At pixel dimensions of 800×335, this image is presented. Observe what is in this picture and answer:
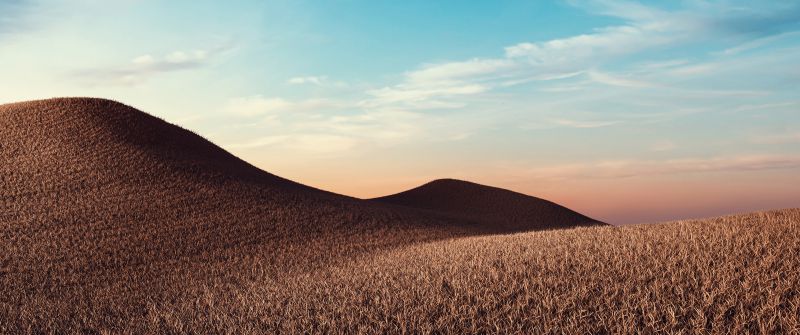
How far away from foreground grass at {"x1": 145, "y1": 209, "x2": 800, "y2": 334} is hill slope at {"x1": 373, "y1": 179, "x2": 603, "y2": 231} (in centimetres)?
2253

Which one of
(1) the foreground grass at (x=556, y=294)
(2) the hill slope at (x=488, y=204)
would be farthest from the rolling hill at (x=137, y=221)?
(1) the foreground grass at (x=556, y=294)

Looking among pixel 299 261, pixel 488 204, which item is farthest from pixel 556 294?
pixel 488 204

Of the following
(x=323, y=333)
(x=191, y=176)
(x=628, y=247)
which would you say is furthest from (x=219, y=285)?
(x=191, y=176)

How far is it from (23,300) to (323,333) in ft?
26.9

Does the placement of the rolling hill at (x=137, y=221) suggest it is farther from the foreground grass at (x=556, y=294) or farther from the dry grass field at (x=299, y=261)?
the foreground grass at (x=556, y=294)

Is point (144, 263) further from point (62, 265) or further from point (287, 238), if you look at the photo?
point (287, 238)

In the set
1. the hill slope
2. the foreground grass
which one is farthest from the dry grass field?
the hill slope

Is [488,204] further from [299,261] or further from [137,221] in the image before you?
[299,261]

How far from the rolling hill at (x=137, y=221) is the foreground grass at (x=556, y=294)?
2098 mm

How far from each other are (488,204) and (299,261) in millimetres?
24210

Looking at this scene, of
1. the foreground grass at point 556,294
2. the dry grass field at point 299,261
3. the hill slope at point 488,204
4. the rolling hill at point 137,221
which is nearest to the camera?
the foreground grass at point 556,294

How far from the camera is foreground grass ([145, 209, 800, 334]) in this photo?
23.2 feet

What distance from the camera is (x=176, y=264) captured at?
1577 centimetres

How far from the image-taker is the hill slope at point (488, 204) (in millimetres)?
35750
